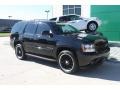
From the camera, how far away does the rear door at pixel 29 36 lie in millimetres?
9938

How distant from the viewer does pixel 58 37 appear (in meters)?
8.73

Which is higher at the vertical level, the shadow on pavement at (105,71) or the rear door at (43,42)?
the rear door at (43,42)

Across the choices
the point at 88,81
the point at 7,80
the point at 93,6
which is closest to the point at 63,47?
the point at 88,81

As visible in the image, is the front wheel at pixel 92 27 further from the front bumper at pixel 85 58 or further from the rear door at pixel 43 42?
the front bumper at pixel 85 58

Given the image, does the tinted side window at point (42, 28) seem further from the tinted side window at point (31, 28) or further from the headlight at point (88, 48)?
the headlight at point (88, 48)

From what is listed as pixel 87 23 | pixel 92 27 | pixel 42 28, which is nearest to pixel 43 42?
pixel 42 28

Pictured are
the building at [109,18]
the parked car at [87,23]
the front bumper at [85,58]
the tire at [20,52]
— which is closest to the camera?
the front bumper at [85,58]

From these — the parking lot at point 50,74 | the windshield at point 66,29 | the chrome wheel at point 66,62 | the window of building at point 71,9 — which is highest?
the window of building at point 71,9

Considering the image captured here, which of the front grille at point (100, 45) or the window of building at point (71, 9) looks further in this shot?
the window of building at point (71, 9)

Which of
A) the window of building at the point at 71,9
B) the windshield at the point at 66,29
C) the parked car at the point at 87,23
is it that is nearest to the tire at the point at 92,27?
the parked car at the point at 87,23

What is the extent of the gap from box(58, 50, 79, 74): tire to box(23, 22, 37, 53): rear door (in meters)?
1.76

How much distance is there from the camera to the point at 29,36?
10.1 meters

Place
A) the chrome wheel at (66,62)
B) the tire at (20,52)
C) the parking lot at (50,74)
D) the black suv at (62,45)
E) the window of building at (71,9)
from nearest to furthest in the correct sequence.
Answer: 1. the parking lot at (50,74)
2. the black suv at (62,45)
3. the chrome wheel at (66,62)
4. the tire at (20,52)
5. the window of building at (71,9)

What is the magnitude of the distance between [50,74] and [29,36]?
7.67 feet
